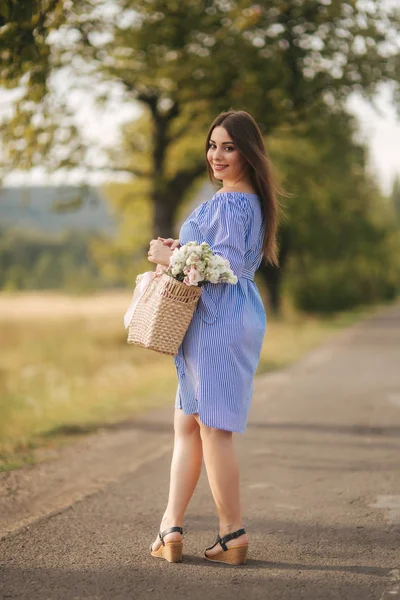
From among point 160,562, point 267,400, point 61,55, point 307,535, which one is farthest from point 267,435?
point 61,55

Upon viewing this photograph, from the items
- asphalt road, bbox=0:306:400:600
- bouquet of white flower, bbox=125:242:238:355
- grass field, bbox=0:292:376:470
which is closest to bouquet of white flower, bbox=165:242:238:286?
bouquet of white flower, bbox=125:242:238:355

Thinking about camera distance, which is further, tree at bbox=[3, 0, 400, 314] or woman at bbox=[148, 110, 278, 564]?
tree at bbox=[3, 0, 400, 314]

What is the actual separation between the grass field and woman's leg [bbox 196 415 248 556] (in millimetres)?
2809

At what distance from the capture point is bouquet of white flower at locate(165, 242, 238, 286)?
4035mm

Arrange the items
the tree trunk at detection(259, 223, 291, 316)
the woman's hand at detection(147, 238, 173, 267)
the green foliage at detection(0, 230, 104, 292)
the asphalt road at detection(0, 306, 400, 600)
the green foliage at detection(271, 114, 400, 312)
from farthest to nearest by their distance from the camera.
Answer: the green foliage at detection(0, 230, 104, 292), the tree trunk at detection(259, 223, 291, 316), the green foliage at detection(271, 114, 400, 312), the woman's hand at detection(147, 238, 173, 267), the asphalt road at detection(0, 306, 400, 600)

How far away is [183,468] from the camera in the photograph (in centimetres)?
435

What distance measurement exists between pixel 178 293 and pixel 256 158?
0.79m

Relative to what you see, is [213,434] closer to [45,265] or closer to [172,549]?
[172,549]

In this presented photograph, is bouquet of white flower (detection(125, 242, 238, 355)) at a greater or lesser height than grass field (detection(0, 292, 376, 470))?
greater

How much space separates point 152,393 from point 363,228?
2900cm

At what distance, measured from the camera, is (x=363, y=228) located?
39406mm

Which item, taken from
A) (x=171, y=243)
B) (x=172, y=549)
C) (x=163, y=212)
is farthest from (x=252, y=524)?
(x=163, y=212)

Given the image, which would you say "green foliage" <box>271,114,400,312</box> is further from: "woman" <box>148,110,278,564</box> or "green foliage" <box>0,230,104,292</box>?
"green foliage" <box>0,230,104,292</box>

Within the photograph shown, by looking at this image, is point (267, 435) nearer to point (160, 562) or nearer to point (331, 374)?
point (160, 562)
